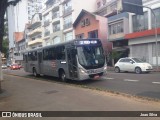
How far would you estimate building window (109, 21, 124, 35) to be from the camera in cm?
3797

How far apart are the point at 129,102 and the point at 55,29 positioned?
52540mm

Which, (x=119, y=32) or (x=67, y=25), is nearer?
(x=119, y=32)

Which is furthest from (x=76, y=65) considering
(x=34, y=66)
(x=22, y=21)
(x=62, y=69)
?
(x=22, y=21)

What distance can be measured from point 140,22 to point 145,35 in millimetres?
2833

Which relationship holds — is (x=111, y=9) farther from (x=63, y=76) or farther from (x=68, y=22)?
(x=63, y=76)

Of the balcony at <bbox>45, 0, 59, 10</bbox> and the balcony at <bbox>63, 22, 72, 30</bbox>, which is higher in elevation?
the balcony at <bbox>45, 0, 59, 10</bbox>

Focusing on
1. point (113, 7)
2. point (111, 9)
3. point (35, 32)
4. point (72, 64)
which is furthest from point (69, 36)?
point (72, 64)

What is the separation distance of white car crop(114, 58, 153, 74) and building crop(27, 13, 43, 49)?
46872mm

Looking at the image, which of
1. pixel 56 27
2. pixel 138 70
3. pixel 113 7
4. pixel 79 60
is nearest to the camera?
pixel 79 60

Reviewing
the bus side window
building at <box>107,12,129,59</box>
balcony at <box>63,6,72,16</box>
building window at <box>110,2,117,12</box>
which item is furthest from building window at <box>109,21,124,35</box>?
the bus side window

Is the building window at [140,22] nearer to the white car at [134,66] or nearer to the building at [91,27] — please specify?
the building at [91,27]

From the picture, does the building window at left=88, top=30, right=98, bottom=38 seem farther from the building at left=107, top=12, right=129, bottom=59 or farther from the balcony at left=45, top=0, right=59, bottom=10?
the balcony at left=45, top=0, right=59, bottom=10

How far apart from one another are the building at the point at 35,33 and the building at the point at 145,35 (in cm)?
3855

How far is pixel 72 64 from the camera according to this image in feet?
56.7
